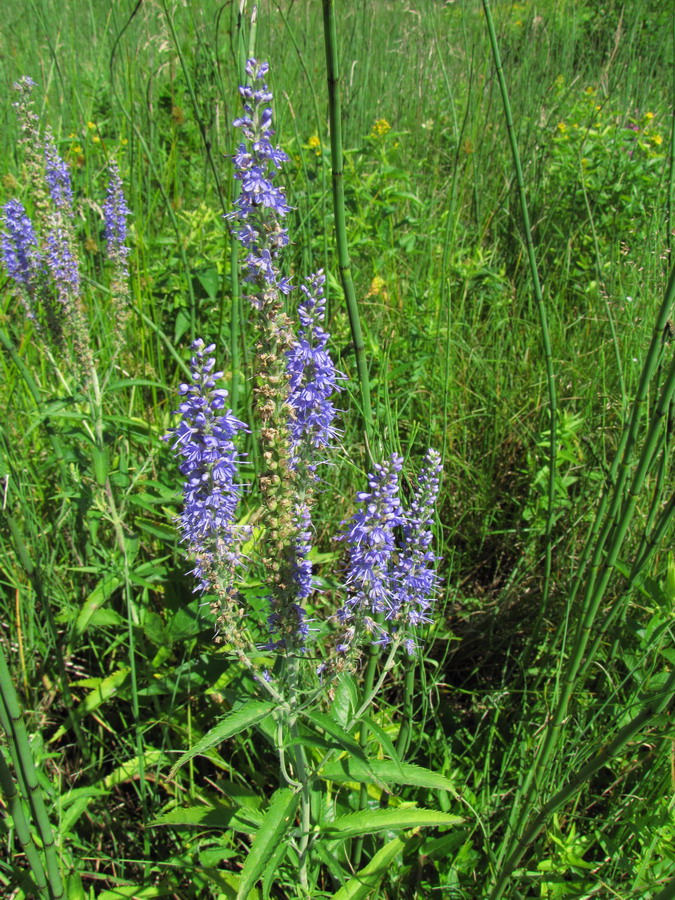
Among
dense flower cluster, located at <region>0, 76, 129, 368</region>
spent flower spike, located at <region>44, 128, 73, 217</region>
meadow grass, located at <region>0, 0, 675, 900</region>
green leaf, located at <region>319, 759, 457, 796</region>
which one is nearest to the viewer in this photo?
green leaf, located at <region>319, 759, 457, 796</region>

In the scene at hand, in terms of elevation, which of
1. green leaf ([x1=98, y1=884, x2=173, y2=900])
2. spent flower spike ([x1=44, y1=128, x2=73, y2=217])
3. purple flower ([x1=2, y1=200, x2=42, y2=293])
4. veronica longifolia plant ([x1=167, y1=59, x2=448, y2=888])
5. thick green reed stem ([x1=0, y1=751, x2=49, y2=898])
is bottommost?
green leaf ([x1=98, y1=884, x2=173, y2=900])

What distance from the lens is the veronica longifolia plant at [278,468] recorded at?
1.13 meters

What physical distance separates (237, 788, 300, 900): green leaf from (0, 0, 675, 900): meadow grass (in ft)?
0.15

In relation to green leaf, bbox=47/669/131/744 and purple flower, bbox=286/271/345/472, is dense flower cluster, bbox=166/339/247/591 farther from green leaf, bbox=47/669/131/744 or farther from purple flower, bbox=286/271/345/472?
green leaf, bbox=47/669/131/744

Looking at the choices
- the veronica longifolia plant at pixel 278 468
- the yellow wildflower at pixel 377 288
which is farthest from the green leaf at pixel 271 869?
the yellow wildflower at pixel 377 288

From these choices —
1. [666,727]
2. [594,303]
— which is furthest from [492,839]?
[594,303]

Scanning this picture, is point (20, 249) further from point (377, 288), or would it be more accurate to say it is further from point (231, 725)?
point (231, 725)

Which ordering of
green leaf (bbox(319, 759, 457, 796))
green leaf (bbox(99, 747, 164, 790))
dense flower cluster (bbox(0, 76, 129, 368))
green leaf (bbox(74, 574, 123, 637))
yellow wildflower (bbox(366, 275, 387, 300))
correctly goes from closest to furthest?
1. green leaf (bbox(319, 759, 457, 796))
2. green leaf (bbox(99, 747, 164, 790))
3. green leaf (bbox(74, 574, 123, 637))
4. dense flower cluster (bbox(0, 76, 129, 368))
5. yellow wildflower (bbox(366, 275, 387, 300))

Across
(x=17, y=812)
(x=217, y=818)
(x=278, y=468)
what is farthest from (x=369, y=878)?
(x=278, y=468)

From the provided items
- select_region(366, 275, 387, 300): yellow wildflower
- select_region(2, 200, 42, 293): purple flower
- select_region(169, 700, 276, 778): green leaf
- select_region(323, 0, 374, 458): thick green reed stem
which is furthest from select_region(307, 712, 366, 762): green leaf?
select_region(366, 275, 387, 300): yellow wildflower

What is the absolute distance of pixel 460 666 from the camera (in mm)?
2508

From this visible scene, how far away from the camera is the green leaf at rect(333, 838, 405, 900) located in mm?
1565

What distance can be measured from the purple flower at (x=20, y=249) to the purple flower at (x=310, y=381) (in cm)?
171

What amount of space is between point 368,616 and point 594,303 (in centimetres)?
270
